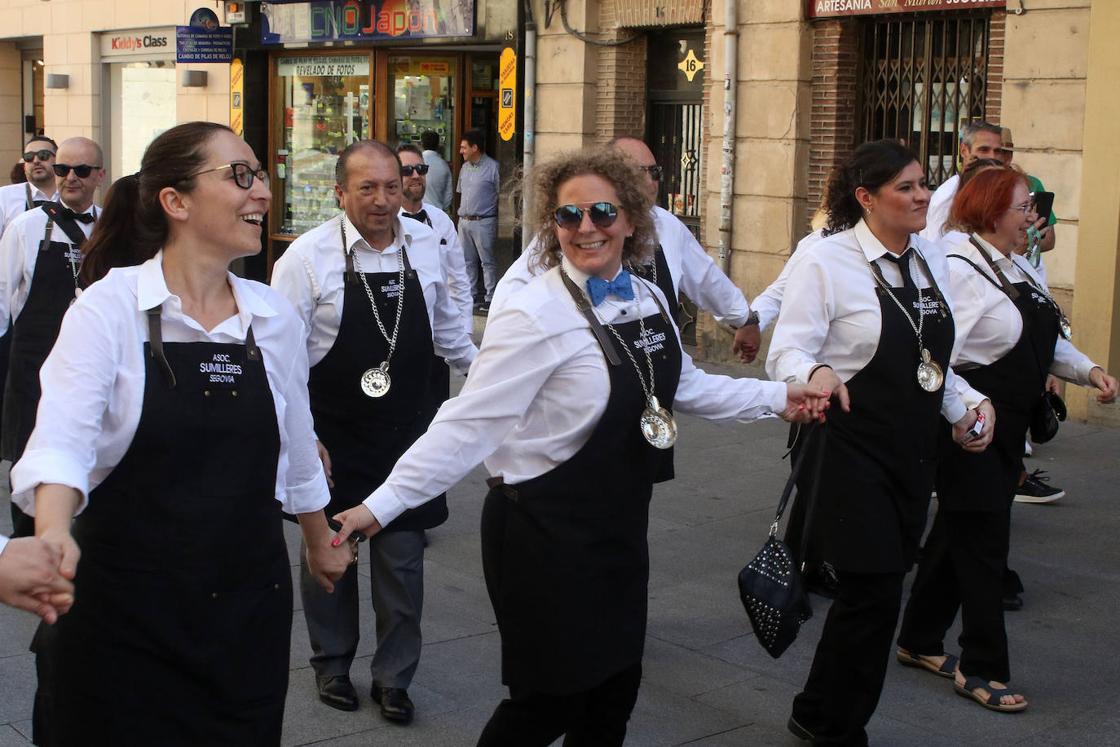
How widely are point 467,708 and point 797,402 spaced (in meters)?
1.85

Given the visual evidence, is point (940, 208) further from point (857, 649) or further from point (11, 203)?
point (11, 203)

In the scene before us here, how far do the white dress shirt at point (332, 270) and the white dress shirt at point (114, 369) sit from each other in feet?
6.03

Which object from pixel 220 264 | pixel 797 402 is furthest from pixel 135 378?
pixel 797 402

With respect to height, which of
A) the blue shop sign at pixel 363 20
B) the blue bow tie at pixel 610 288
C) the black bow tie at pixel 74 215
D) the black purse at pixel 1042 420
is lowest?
the black purse at pixel 1042 420

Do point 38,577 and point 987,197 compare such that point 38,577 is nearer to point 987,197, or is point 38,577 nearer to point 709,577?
point 987,197

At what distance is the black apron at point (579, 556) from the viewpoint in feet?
12.3

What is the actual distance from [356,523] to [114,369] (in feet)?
2.63

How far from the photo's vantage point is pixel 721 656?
5902 millimetres

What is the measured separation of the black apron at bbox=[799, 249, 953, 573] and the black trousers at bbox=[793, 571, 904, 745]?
3.4 inches

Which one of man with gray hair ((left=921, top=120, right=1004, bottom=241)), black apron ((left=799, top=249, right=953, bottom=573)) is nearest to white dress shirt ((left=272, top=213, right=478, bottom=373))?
black apron ((left=799, top=249, right=953, bottom=573))

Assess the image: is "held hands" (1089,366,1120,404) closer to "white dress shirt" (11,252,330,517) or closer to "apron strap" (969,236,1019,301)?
"apron strap" (969,236,1019,301)

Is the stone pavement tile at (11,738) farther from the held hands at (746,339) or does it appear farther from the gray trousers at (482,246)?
the gray trousers at (482,246)

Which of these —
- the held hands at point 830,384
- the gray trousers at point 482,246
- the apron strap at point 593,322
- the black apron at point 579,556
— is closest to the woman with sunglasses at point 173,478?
the black apron at point 579,556

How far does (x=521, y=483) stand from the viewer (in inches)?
150
